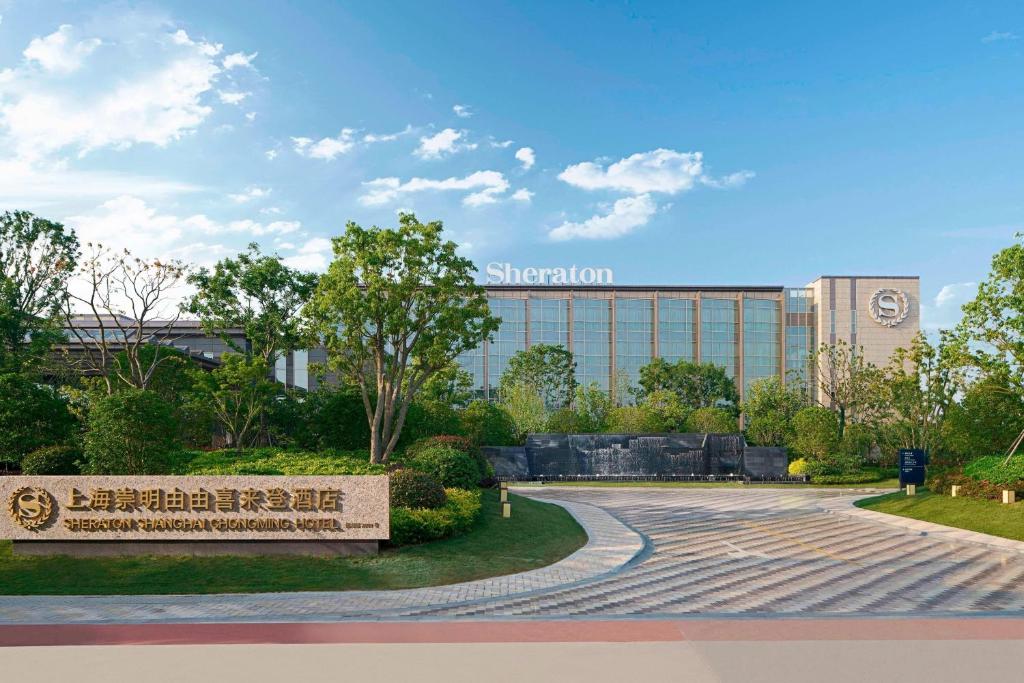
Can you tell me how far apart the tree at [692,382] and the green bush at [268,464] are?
5292 centimetres

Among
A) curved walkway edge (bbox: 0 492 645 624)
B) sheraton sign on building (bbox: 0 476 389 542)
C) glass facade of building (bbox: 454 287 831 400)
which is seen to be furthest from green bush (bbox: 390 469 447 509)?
glass facade of building (bbox: 454 287 831 400)

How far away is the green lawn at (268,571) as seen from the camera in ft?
45.1

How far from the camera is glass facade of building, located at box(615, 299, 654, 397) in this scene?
84500 millimetres

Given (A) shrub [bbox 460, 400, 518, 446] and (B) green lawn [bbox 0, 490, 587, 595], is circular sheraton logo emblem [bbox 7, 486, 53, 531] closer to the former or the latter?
(B) green lawn [bbox 0, 490, 587, 595]

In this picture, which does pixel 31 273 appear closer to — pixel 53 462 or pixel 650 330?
pixel 53 462

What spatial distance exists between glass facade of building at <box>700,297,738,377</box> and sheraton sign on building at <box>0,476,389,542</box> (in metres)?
73.4

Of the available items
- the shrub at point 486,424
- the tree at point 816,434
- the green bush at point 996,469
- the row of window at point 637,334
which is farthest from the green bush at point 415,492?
the row of window at point 637,334

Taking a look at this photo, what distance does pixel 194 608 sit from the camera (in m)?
12.1

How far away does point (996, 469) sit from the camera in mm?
23641

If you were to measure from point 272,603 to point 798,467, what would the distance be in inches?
1477

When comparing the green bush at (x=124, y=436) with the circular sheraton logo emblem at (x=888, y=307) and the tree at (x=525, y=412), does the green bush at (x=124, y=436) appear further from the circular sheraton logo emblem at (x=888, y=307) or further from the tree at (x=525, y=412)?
the circular sheraton logo emblem at (x=888, y=307)

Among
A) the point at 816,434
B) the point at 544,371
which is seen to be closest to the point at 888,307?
the point at 544,371

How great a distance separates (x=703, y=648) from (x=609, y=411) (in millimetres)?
48407

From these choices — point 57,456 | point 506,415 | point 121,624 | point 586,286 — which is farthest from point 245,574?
point 586,286
